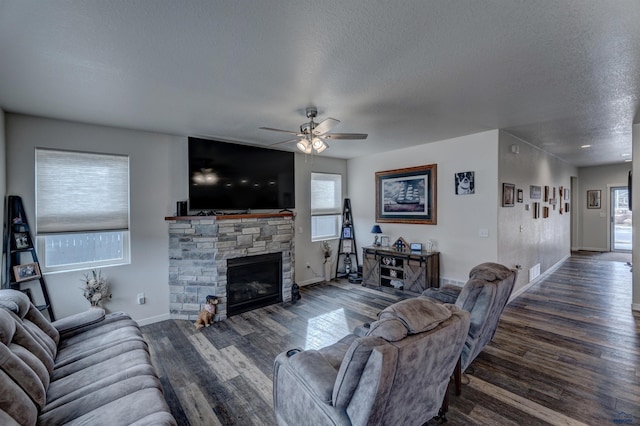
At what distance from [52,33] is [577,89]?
13.6 ft

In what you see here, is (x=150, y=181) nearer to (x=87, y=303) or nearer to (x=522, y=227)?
(x=87, y=303)

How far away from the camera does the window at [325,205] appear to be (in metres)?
5.97

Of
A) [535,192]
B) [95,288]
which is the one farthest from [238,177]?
[535,192]

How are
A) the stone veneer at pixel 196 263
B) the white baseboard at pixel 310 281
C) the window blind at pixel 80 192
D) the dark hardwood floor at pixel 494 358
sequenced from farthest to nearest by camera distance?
the white baseboard at pixel 310 281 < the stone veneer at pixel 196 263 < the window blind at pixel 80 192 < the dark hardwood floor at pixel 494 358

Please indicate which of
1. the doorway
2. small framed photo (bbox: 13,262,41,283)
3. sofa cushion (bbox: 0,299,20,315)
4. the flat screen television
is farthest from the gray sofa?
the doorway

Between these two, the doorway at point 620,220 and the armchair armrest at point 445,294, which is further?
the doorway at point 620,220

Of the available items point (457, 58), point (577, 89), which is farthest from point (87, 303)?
point (577, 89)

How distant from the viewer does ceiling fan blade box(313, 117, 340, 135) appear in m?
2.70

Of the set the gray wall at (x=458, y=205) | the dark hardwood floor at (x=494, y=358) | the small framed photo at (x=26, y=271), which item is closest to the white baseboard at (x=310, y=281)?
the dark hardwood floor at (x=494, y=358)

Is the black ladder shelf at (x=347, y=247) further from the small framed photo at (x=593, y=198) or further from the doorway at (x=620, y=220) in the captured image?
the doorway at (x=620, y=220)

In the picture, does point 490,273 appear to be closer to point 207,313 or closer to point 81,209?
point 207,313

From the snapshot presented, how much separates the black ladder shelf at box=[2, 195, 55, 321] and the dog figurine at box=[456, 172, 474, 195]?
561cm

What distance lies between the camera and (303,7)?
1.57m

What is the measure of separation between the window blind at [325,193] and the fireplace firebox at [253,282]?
5.28 feet
